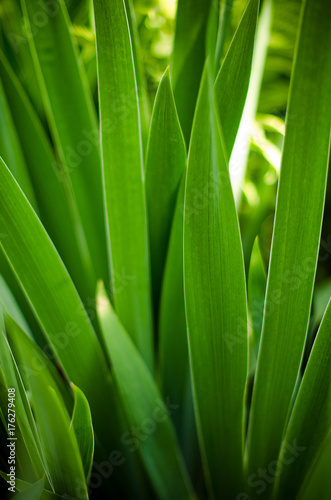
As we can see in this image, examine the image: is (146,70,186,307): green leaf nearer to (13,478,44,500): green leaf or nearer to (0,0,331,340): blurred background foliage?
(0,0,331,340): blurred background foliage

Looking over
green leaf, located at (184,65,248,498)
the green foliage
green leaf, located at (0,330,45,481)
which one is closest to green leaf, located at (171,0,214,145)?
the green foliage

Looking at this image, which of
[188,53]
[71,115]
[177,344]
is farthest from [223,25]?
[177,344]

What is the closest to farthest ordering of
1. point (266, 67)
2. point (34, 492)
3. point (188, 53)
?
point (34, 492)
point (188, 53)
point (266, 67)

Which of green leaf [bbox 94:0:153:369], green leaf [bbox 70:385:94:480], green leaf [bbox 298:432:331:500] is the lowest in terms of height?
green leaf [bbox 298:432:331:500]

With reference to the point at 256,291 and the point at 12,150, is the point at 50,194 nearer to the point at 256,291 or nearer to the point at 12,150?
the point at 12,150

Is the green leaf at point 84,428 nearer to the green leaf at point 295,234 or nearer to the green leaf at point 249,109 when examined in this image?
the green leaf at point 295,234

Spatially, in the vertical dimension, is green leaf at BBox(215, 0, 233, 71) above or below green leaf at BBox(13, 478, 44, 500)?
above

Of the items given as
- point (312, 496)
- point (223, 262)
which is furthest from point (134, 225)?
point (312, 496)

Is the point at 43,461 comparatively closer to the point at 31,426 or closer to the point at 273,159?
the point at 31,426
